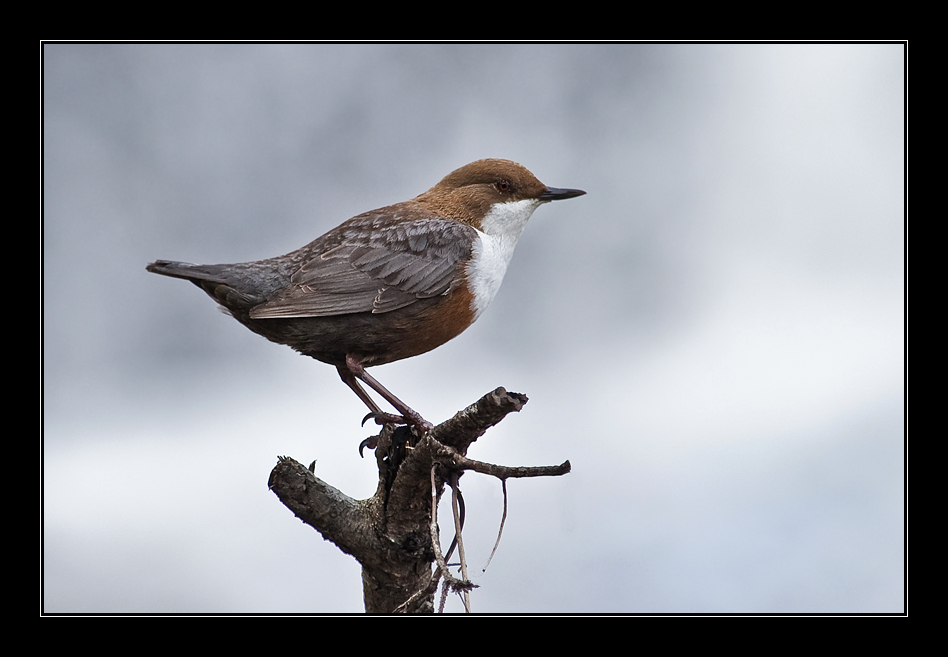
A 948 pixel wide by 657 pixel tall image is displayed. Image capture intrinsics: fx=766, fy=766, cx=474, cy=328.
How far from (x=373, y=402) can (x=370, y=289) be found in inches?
23.0

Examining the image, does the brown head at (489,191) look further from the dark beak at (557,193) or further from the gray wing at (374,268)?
the gray wing at (374,268)

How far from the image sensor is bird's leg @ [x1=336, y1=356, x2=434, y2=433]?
10.3ft

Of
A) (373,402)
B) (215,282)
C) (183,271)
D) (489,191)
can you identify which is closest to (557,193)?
(489,191)

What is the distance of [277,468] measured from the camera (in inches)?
132

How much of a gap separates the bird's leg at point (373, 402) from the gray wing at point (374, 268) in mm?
260

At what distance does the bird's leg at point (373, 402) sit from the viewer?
3.15 metres

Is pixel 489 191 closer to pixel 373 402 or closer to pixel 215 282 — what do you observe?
pixel 373 402

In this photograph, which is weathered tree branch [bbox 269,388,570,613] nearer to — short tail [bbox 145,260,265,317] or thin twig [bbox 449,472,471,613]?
thin twig [bbox 449,472,471,613]

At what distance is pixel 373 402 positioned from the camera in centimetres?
357

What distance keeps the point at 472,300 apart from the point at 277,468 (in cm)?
113
